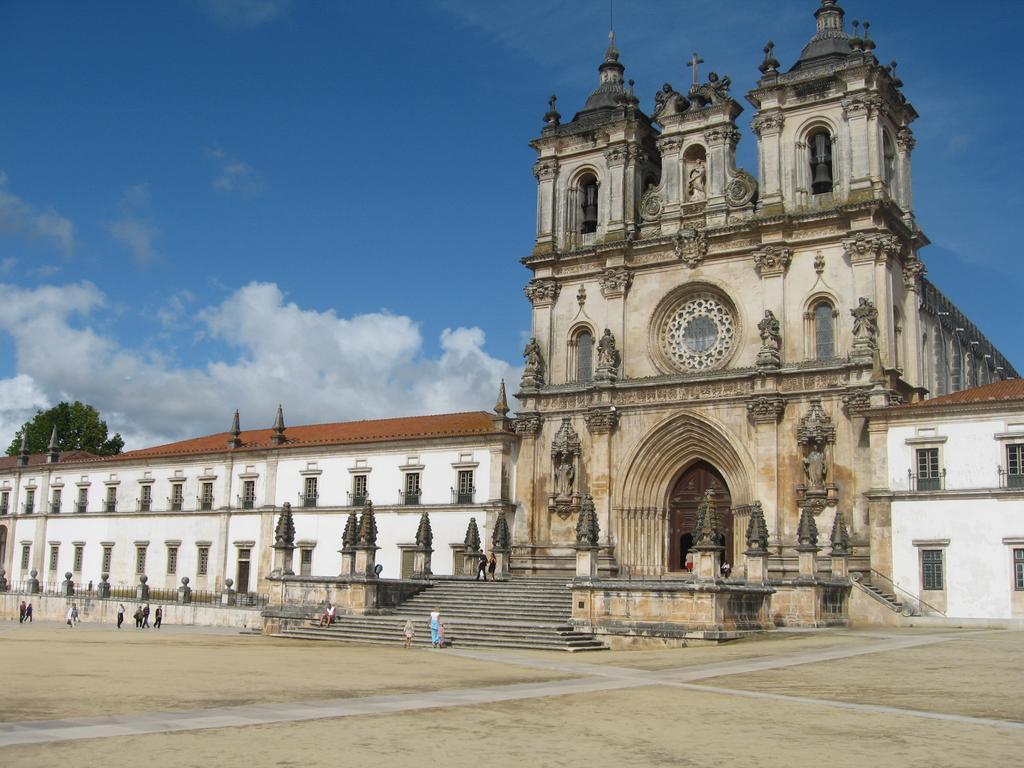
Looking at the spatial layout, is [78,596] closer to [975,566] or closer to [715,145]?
[715,145]

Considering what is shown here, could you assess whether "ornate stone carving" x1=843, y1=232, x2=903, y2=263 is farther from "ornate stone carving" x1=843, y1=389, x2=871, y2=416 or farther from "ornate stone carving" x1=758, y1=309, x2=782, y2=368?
"ornate stone carving" x1=843, y1=389, x2=871, y2=416

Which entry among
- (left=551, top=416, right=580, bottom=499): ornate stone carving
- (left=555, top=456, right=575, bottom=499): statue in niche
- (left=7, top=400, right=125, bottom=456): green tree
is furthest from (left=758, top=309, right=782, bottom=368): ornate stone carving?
(left=7, top=400, right=125, bottom=456): green tree

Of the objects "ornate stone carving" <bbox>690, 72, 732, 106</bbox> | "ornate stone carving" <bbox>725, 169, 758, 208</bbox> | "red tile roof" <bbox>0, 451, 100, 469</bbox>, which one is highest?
"ornate stone carving" <bbox>690, 72, 732, 106</bbox>

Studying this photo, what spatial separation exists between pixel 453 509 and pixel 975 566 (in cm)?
2050

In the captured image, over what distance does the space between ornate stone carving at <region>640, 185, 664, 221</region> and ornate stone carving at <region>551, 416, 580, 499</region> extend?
28.8 feet

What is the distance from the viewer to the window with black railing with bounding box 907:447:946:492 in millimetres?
34125

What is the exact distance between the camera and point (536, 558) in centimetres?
4212

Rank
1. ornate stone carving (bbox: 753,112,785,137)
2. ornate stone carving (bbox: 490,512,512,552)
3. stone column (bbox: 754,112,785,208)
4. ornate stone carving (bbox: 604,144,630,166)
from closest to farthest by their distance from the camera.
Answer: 1. stone column (bbox: 754,112,785,208)
2. ornate stone carving (bbox: 753,112,785,137)
3. ornate stone carving (bbox: 490,512,512,552)
4. ornate stone carving (bbox: 604,144,630,166)

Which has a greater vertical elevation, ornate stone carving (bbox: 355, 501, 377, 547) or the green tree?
the green tree

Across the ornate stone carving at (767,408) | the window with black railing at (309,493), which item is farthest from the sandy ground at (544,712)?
the window with black railing at (309,493)

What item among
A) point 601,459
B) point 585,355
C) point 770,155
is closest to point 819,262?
point 770,155

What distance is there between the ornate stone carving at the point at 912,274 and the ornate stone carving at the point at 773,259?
176 inches

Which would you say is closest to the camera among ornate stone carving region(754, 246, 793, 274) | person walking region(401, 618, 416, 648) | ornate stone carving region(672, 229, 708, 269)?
person walking region(401, 618, 416, 648)

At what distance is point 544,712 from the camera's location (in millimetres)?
14633
